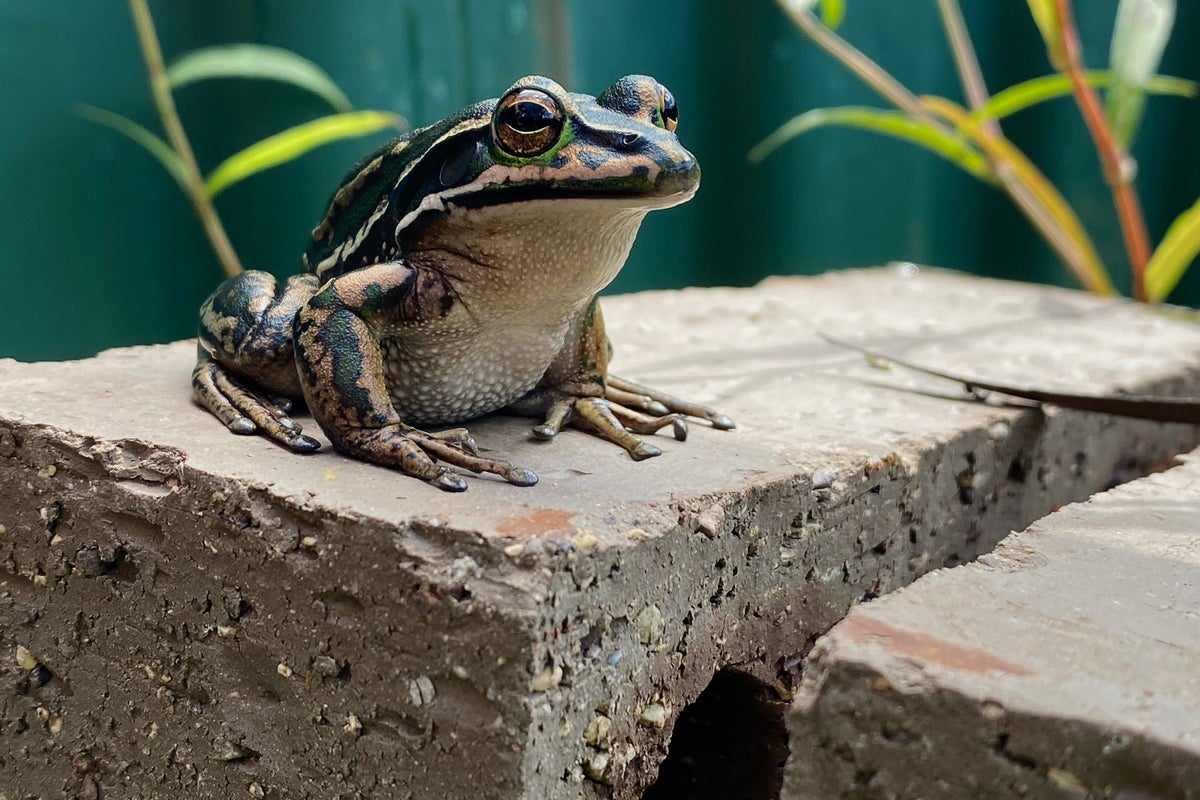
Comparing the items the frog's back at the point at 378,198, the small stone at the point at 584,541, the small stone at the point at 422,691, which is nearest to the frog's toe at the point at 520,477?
the small stone at the point at 584,541

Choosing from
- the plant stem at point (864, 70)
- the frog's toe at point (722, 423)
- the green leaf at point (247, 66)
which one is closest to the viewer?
the frog's toe at point (722, 423)

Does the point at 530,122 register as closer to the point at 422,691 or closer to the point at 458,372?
→ the point at 458,372

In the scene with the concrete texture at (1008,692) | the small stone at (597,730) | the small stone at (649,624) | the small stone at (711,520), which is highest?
the small stone at (711,520)

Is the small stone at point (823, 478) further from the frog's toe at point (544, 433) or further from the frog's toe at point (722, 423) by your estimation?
the frog's toe at point (544, 433)

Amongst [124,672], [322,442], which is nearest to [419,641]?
[322,442]

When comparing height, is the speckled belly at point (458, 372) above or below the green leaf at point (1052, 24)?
below

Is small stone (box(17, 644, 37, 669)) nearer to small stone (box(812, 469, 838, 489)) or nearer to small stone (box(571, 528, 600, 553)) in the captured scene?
small stone (box(571, 528, 600, 553))
